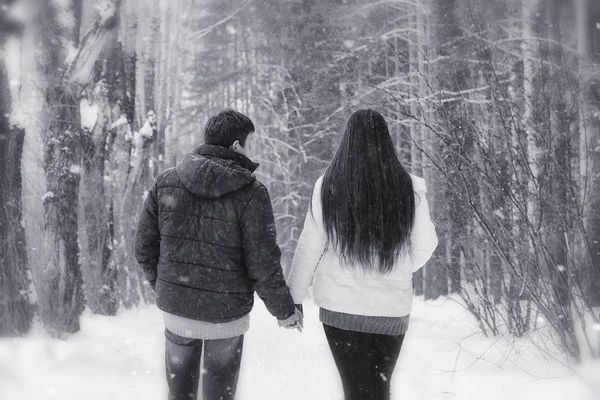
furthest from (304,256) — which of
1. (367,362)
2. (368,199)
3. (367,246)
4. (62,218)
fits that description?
(62,218)

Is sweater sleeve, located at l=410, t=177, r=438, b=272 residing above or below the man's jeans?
above

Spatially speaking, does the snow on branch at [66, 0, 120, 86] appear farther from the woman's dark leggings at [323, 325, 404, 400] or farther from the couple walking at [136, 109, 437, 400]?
→ the woman's dark leggings at [323, 325, 404, 400]

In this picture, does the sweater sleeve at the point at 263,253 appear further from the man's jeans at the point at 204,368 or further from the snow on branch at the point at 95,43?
the snow on branch at the point at 95,43

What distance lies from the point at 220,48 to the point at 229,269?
46.2 ft

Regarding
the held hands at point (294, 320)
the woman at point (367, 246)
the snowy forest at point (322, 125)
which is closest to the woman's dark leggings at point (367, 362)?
the woman at point (367, 246)

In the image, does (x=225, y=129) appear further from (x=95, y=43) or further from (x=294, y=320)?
(x=95, y=43)

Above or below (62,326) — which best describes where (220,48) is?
above

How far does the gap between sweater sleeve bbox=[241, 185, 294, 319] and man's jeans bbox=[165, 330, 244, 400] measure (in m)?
0.31

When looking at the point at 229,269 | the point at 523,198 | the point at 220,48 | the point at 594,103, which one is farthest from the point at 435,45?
the point at 229,269

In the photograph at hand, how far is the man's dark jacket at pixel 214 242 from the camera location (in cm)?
272

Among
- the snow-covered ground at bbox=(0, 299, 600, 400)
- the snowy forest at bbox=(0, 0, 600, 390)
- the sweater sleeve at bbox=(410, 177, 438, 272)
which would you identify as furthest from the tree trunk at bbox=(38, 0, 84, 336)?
the sweater sleeve at bbox=(410, 177, 438, 272)

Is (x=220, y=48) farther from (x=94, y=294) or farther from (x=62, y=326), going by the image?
(x=62, y=326)

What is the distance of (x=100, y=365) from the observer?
578 centimetres

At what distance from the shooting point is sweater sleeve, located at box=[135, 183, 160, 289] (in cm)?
290
